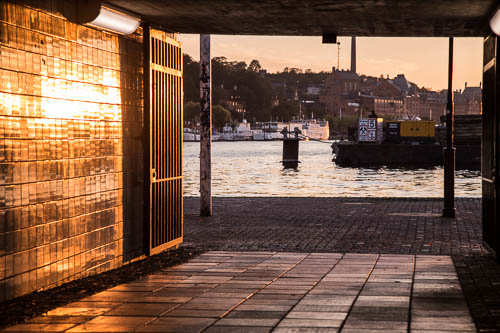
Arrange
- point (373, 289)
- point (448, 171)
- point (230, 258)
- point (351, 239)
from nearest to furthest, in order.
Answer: point (373, 289), point (230, 258), point (351, 239), point (448, 171)

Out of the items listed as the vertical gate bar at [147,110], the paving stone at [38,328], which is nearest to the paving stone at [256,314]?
the paving stone at [38,328]

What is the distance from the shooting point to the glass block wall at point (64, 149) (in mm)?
7605

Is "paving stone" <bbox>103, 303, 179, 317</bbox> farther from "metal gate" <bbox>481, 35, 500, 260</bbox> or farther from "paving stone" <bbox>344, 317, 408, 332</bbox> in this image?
"metal gate" <bbox>481, 35, 500, 260</bbox>

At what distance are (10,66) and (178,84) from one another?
15.1 ft

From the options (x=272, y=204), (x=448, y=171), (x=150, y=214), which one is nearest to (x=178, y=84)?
(x=150, y=214)

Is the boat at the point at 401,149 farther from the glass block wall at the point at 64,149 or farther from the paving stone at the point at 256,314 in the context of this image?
the paving stone at the point at 256,314

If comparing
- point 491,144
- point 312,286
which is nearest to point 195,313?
point 312,286

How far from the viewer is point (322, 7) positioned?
31.9ft

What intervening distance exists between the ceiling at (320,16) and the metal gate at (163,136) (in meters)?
0.38

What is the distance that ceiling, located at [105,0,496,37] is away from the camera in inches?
375

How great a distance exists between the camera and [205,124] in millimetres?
18406

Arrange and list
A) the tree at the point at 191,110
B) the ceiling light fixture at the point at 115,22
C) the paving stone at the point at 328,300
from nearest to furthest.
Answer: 1. the paving stone at the point at 328,300
2. the ceiling light fixture at the point at 115,22
3. the tree at the point at 191,110

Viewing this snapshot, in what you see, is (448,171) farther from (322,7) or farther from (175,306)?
(175,306)

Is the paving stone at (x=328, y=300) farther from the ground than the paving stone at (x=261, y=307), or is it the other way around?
the paving stone at (x=261, y=307)
